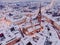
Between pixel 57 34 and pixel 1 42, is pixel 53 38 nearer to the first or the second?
pixel 57 34

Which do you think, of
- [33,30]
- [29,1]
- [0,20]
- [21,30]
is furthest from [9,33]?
[29,1]

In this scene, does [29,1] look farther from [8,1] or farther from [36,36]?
[36,36]

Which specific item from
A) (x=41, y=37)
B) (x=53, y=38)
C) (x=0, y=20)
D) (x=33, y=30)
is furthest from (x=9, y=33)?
(x=0, y=20)

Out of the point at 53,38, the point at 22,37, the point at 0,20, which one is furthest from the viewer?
the point at 0,20

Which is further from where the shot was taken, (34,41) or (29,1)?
(29,1)

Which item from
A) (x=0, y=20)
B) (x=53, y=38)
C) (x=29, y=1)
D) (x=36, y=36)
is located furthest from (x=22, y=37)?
(x=29, y=1)

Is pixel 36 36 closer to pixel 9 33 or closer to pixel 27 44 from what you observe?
pixel 27 44

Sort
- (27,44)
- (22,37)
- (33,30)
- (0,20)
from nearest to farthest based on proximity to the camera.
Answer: (27,44) < (22,37) < (33,30) < (0,20)

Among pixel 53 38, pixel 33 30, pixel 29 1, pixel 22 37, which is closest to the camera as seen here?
pixel 53 38

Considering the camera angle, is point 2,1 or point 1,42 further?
point 2,1
